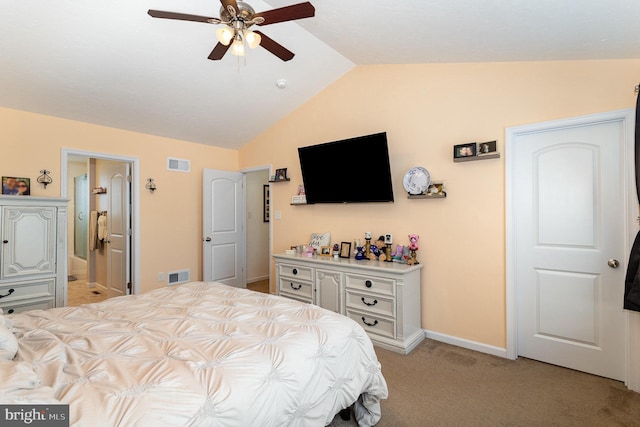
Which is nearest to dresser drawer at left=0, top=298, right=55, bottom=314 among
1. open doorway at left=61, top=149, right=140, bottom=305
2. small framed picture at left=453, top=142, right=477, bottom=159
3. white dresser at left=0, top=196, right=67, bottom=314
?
white dresser at left=0, top=196, right=67, bottom=314

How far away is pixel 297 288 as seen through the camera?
11.8ft

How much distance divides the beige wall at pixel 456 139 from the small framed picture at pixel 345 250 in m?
0.15

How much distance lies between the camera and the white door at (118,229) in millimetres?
4090

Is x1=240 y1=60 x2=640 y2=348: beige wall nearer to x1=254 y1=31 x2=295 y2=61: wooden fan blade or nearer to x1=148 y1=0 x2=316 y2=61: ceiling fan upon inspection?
x1=254 y1=31 x2=295 y2=61: wooden fan blade

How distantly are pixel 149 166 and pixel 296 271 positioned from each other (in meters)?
2.50

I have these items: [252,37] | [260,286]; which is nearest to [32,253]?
[252,37]

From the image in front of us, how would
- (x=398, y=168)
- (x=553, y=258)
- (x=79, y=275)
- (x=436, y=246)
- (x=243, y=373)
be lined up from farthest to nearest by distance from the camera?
(x=79, y=275) → (x=398, y=168) → (x=436, y=246) → (x=553, y=258) → (x=243, y=373)

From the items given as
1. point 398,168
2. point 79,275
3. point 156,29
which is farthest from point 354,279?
point 79,275

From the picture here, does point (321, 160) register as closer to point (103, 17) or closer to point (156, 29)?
point (156, 29)

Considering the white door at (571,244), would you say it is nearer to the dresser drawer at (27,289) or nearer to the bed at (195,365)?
the bed at (195,365)

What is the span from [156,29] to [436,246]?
3.18 meters

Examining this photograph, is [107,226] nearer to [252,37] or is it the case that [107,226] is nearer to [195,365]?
[252,37]

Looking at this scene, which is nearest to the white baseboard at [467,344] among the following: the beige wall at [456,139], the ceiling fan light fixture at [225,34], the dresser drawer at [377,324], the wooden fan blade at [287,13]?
the beige wall at [456,139]

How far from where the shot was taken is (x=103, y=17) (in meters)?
2.32
